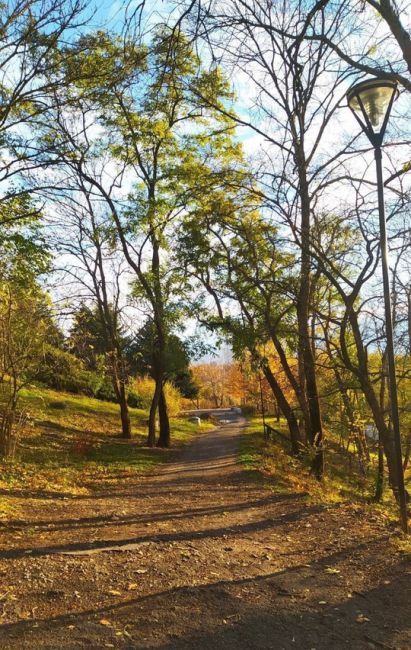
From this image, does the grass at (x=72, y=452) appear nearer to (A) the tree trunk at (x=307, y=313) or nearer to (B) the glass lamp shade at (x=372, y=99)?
(A) the tree trunk at (x=307, y=313)

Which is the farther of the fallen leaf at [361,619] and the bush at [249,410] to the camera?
the bush at [249,410]

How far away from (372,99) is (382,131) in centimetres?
46

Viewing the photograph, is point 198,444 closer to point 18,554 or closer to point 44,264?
point 44,264

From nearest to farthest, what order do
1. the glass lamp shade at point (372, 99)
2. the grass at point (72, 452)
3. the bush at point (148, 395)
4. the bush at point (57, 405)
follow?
the glass lamp shade at point (372, 99), the grass at point (72, 452), the bush at point (57, 405), the bush at point (148, 395)

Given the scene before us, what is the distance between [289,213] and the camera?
10727 millimetres

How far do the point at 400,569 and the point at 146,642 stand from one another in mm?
2735

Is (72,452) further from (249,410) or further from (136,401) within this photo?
(249,410)

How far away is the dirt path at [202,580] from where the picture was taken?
355 cm

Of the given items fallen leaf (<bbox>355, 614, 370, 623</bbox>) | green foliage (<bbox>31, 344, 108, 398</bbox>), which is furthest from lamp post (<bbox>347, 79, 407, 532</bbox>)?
green foliage (<bbox>31, 344, 108, 398</bbox>)

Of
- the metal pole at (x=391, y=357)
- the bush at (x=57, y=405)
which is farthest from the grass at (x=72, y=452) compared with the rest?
the metal pole at (x=391, y=357)

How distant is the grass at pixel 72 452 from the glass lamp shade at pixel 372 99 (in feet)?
21.9

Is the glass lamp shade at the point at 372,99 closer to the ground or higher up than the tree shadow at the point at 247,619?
higher up

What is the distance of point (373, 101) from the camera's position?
19.7ft

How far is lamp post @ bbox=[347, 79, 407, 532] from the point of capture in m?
5.89
